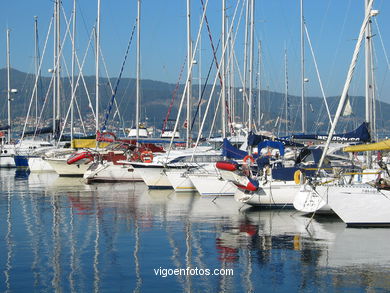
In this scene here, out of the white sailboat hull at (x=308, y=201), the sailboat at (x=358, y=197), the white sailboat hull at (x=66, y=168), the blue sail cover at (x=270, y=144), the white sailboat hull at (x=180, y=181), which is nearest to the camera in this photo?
the sailboat at (x=358, y=197)

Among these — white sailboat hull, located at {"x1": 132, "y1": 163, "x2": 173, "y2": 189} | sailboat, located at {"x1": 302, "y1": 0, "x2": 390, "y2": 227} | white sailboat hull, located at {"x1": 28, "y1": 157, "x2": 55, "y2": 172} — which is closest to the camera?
sailboat, located at {"x1": 302, "y1": 0, "x2": 390, "y2": 227}

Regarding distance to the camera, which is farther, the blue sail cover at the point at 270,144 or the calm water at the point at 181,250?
the blue sail cover at the point at 270,144

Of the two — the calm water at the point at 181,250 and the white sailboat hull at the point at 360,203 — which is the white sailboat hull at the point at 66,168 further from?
the white sailboat hull at the point at 360,203

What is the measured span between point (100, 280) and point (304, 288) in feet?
13.9

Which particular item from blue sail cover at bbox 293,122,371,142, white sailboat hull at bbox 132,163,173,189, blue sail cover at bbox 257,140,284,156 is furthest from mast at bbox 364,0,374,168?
white sailboat hull at bbox 132,163,173,189

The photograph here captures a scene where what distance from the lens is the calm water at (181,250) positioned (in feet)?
48.9

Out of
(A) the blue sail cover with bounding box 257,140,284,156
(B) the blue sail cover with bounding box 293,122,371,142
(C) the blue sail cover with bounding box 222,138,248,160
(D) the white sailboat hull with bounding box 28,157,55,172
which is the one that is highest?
(B) the blue sail cover with bounding box 293,122,371,142

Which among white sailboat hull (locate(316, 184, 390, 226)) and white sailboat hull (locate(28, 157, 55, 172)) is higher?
white sailboat hull (locate(316, 184, 390, 226))

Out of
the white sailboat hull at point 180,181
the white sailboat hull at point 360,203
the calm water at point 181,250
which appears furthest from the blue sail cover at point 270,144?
the white sailboat hull at point 360,203

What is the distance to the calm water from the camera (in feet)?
48.9

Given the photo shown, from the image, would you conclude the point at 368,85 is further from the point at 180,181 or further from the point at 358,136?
the point at 180,181

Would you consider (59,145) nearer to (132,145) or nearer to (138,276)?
(132,145)

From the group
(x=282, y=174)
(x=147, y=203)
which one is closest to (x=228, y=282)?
(x=282, y=174)

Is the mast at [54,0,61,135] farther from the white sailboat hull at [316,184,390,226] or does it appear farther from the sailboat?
the white sailboat hull at [316,184,390,226]
